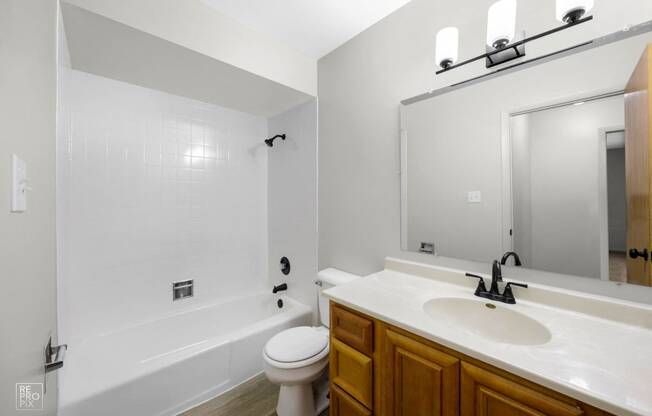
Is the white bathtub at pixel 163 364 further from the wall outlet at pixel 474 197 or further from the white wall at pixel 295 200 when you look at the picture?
the wall outlet at pixel 474 197

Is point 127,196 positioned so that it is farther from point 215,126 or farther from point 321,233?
point 321,233

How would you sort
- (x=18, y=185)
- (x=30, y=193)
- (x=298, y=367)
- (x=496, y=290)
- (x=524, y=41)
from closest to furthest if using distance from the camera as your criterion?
(x=18, y=185) → (x=30, y=193) → (x=524, y=41) → (x=496, y=290) → (x=298, y=367)

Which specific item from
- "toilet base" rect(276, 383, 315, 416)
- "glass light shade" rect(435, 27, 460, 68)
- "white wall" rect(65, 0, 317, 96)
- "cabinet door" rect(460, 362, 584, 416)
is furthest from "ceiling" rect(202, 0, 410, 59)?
"toilet base" rect(276, 383, 315, 416)

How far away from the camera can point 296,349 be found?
1447 millimetres

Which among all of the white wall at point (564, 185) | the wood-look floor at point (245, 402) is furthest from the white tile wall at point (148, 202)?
the white wall at point (564, 185)

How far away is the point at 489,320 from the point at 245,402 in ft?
5.11

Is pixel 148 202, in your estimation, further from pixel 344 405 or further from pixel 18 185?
pixel 344 405

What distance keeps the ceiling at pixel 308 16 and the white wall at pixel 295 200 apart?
0.51m

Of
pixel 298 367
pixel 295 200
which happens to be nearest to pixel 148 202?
pixel 295 200

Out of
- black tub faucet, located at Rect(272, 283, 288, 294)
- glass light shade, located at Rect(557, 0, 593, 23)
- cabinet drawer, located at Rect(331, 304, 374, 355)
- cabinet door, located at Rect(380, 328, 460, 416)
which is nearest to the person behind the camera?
cabinet door, located at Rect(380, 328, 460, 416)

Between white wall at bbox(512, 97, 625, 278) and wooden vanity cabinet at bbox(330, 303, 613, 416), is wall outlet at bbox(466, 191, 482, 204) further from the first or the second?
wooden vanity cabinet at bbox(330, 303, 613, 416)

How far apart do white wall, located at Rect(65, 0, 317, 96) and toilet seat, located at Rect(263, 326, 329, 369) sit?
1.78 metres

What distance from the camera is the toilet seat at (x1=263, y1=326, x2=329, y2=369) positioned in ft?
4.49

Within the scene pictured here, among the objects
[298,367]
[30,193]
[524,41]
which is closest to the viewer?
[30,193]
